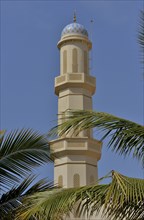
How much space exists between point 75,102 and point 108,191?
17173mm

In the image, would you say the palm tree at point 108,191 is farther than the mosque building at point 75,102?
No

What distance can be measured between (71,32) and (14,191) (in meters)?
16.5

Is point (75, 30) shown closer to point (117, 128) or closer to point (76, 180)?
point (76, 180)

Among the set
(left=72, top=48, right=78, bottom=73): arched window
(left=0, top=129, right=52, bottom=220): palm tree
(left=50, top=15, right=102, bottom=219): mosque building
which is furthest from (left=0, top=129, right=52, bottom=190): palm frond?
(left=72, top=48, right=78, bottom=73): arched window

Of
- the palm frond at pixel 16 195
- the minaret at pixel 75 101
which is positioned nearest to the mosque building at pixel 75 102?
the minaret at pixel 75 101

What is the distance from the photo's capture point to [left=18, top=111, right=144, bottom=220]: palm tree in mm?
5348

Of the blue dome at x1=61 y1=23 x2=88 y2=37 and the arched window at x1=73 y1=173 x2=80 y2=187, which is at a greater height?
the blue dome at x1=61 y1=23 x2=88 y2=37

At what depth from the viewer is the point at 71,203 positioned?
18.3 ft

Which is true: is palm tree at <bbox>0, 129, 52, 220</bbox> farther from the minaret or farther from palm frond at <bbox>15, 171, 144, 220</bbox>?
the minaret

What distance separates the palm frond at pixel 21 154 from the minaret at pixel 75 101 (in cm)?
1314

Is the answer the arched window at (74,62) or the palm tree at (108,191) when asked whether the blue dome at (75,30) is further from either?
the palm tree at (108,191)

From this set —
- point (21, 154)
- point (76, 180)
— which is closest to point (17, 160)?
point (21, 154)

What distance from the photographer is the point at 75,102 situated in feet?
73.7

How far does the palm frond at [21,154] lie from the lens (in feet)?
24.1
